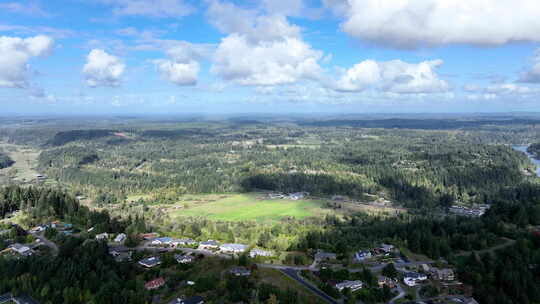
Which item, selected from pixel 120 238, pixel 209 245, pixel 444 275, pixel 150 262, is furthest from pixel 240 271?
pixel 444 275

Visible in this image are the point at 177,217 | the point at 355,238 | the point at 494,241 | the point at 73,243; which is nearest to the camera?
the point at 73,243

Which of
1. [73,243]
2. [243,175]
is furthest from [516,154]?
[73,243]

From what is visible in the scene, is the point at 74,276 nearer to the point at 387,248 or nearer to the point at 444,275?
the point at 387,248

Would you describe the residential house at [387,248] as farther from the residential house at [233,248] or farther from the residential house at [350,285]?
the residential house at [233,248]

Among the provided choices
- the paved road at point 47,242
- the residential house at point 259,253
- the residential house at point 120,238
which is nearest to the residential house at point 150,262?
the residential house at point 120,238

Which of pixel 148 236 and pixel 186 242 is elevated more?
pixel 186 242

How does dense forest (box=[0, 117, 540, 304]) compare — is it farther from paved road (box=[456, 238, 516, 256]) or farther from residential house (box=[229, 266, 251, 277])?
residential house (box=[229, 266, 251, 277])

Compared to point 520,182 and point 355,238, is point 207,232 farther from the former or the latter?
point 520,182
